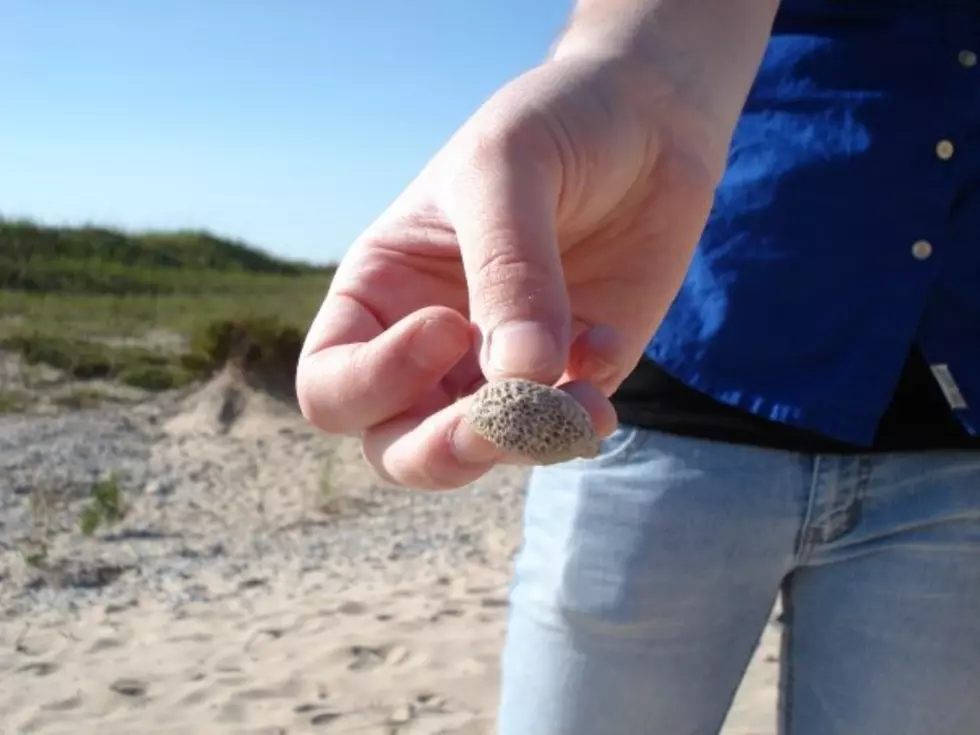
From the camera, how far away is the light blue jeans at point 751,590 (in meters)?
1.42

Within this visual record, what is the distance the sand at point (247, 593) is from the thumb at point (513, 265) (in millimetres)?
3255

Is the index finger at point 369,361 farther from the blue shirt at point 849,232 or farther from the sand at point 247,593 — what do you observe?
the sand at point 247,593

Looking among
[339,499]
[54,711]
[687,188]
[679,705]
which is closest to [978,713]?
[679,705]

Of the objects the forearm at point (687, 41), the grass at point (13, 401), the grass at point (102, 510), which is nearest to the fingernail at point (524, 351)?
the forearm at point (687, 41)

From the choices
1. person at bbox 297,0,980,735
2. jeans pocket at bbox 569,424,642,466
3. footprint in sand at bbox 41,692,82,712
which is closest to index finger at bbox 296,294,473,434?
person at bbox 297,0,980,735

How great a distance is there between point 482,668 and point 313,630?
3.07 ft

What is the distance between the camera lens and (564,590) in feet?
4.95

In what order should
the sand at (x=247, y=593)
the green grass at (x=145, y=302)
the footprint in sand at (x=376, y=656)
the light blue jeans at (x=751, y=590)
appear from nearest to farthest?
1. the light blue jeans at (x=751, y=590)
2. the sand at (x=247, y=593)
3. the footprint in sand at (x=376, y=656)
4. the green grass at (x=145, y=302)

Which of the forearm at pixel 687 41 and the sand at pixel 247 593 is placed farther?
the sand at pixel 247 593

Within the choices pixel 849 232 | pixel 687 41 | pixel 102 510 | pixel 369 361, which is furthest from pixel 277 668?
pixel 369 361

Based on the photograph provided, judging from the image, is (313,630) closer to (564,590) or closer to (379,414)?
(564,590)

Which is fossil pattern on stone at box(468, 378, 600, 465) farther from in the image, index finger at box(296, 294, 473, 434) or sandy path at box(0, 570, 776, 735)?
sandy path at box(0, 570, 776, 735)

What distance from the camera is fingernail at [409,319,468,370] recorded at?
854mm

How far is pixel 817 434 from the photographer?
147cm
